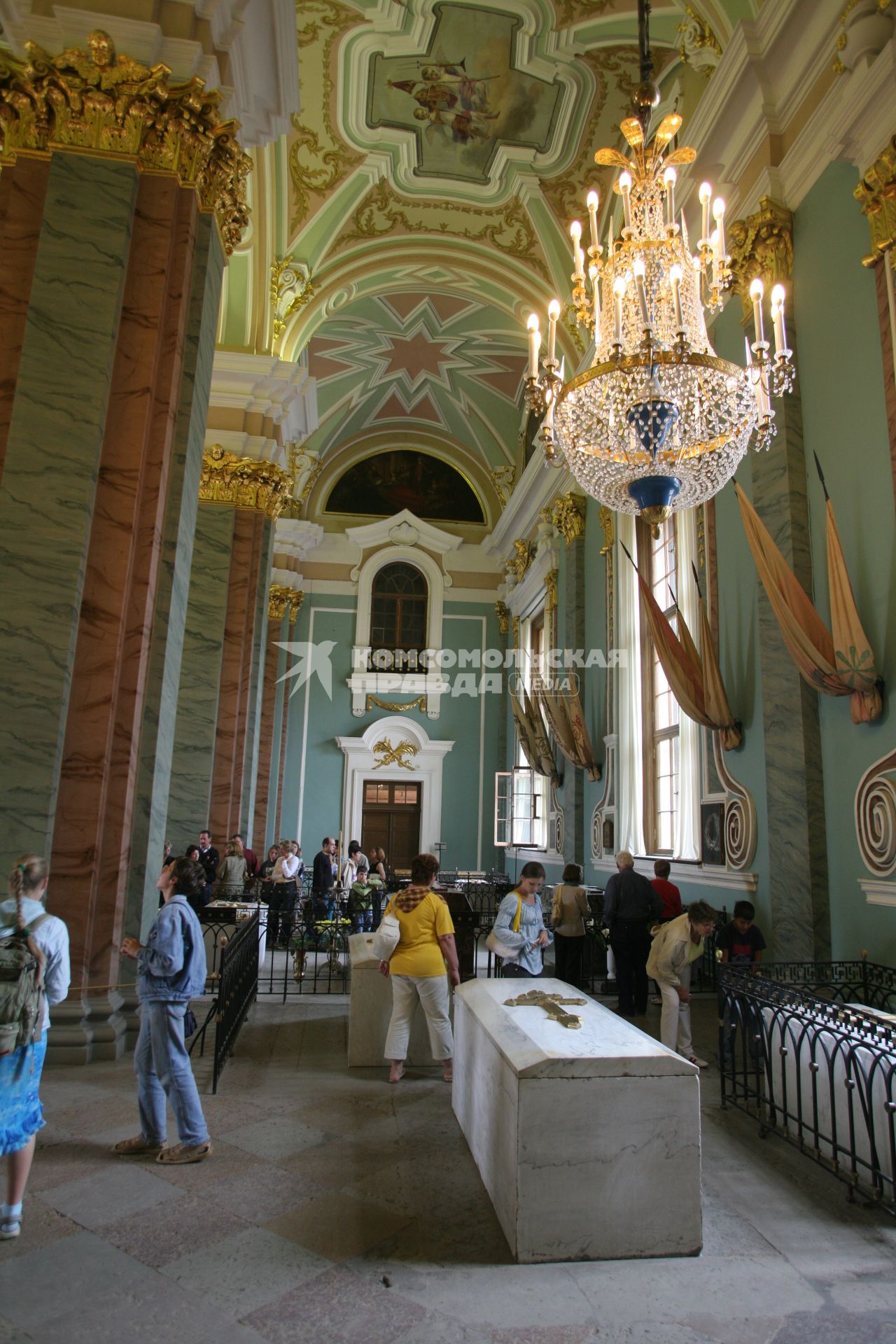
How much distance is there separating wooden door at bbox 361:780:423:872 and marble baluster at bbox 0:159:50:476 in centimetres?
1365

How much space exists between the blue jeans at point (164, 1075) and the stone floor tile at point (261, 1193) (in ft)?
0.96

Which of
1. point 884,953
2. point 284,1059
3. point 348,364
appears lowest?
point 284,1059

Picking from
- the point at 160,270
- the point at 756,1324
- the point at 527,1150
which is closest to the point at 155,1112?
the point at 527,1150

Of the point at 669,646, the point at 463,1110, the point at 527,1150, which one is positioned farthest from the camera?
the point at 669,646

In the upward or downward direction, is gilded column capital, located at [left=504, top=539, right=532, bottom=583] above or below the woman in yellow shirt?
above

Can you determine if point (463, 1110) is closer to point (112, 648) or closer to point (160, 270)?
point (112, 648)

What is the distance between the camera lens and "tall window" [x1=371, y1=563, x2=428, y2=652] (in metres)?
19.0

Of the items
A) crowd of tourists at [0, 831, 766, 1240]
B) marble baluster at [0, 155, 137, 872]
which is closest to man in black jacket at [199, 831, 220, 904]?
crowd of tourists at [0, 831, 766, 1240]

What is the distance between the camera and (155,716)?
5.48 metres

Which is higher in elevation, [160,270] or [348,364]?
[348,364]

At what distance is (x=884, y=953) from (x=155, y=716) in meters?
4.80

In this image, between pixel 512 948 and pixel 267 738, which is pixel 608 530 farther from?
pixel 267 738

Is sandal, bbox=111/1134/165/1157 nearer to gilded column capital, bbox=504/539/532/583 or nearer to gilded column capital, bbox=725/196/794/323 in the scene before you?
gilded column capital, bbox=725/196/794/323

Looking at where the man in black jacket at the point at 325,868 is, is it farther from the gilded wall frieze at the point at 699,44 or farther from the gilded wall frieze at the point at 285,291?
the gilded wall frieze at the point at 699,44
